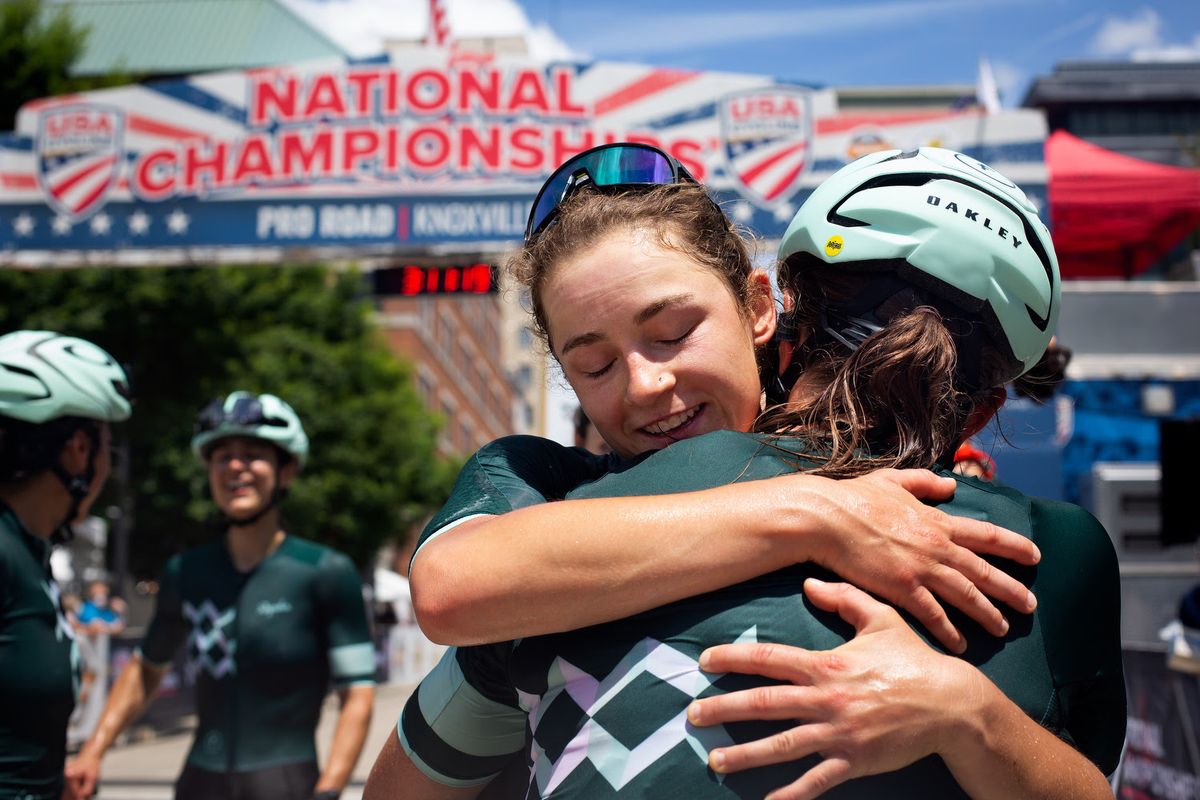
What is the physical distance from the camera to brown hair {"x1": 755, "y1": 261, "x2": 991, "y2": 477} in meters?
1.43

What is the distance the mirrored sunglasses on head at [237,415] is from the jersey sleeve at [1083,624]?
4185 mm

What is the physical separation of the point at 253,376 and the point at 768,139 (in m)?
16.8

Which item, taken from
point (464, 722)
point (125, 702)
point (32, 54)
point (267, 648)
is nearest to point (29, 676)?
point (267, 648)

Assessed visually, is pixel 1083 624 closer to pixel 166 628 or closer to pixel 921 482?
pixel 921 482

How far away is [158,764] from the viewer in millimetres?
12055

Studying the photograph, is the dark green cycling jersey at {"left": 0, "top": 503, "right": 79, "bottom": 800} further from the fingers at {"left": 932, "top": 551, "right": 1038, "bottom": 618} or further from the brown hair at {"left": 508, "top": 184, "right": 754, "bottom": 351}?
the fingers at {"left": 932, "top": 551, "right": 1038, "bottom": 618}

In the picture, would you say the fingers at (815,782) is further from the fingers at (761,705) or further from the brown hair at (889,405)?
the brown hair at (889,405)

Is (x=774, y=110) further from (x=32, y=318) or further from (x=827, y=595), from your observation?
(x=32, y=318)

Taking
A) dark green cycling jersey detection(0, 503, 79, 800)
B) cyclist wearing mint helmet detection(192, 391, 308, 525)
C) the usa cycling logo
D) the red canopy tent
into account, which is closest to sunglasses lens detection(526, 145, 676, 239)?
dark green cycling jersey detection(0, 503, 79, 800)

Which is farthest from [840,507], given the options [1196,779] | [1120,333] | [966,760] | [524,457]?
[1120,333]

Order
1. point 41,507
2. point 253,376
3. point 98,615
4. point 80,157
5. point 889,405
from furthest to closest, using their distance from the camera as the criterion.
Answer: point 253,376 < point 98,615 < point 80,157 < point 41,507 < point 889,405

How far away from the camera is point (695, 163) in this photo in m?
10.5

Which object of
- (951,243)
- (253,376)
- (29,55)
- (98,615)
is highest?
(29,55)

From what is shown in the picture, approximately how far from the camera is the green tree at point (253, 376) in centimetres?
2120
